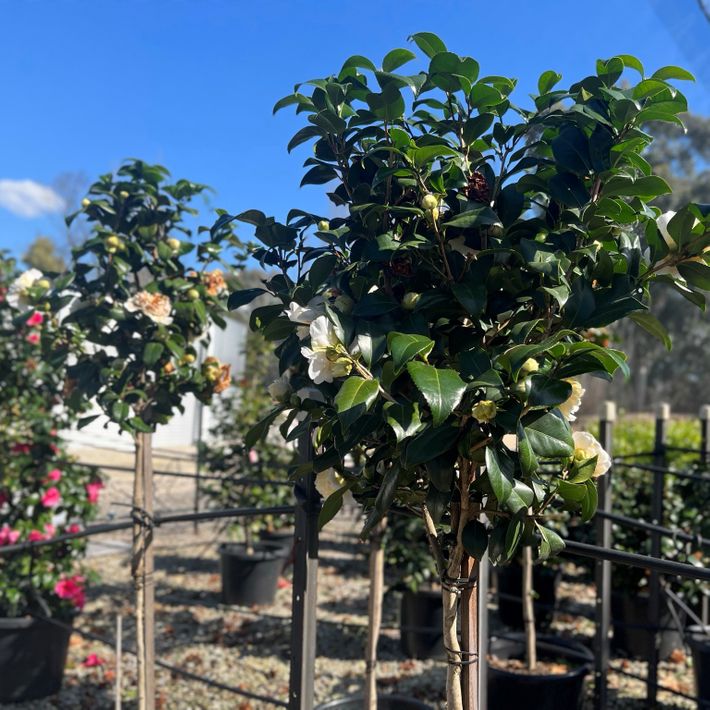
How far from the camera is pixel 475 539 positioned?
1124mm

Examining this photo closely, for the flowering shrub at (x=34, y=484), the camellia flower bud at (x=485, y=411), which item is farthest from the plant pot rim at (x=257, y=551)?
the camellia flower bud at (x=485, y=411)

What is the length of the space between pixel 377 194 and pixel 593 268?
38cm

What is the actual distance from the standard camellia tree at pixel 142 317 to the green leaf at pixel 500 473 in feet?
4.54

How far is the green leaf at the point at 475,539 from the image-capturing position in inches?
43.8

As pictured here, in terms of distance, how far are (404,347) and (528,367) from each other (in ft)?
0.56

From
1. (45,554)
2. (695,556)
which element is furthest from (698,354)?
(45,554)

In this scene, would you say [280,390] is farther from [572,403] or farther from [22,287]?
[22,287]

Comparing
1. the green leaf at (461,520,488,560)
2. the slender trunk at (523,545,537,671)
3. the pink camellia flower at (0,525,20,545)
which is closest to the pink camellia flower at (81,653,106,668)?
the pink camellia flower at (0,525,20,545)

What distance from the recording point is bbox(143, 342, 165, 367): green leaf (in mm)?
2119

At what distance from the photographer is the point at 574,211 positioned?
111 centimetres

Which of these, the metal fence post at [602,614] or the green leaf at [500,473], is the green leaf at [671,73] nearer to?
the green leaf at [500,473]

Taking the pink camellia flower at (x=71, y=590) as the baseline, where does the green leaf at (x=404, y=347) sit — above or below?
above

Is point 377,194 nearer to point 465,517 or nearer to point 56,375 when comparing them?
point 465,517

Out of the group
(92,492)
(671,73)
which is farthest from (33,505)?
(671,73)
